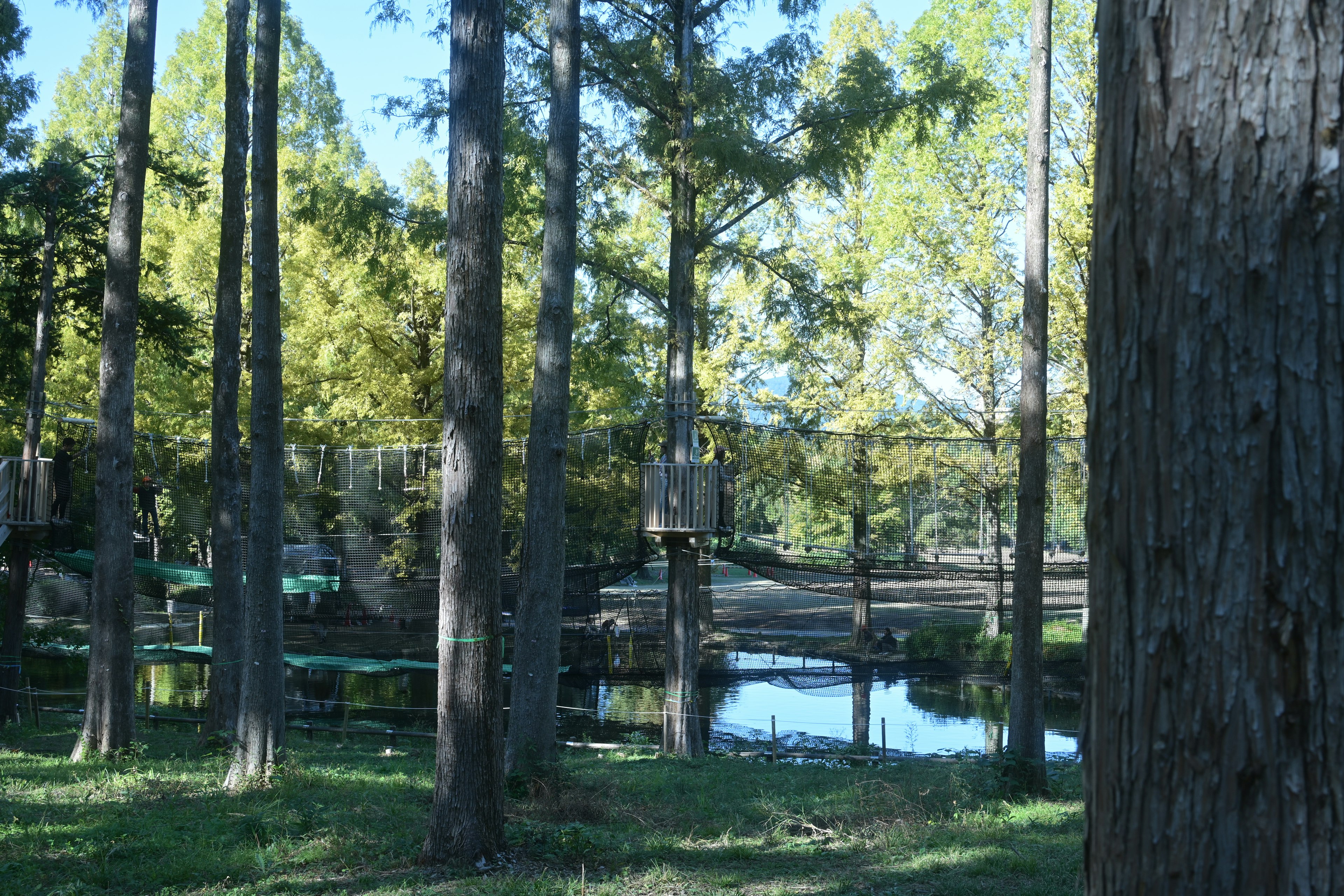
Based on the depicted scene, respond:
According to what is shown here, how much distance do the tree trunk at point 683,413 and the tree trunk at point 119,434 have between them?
577 cm

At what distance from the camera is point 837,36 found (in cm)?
2242

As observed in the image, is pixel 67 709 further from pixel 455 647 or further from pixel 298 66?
pixel 298 66

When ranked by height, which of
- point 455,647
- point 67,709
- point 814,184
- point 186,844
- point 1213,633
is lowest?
point 67,709

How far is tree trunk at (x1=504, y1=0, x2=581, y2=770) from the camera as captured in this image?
946 cm

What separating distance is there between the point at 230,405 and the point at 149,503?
6.46 m

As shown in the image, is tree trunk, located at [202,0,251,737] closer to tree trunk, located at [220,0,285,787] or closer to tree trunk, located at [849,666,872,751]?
tree trunk, located at [220,0,285,787]

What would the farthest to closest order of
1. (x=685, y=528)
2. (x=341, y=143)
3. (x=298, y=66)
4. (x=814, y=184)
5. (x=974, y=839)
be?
(x=341, y=143) < (x=298, y=66) < (x=814, y=184) < (x=685, y=528) < (x=974, y=839)

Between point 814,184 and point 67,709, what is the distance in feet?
41.0

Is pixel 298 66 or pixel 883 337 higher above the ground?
pixel 298 66

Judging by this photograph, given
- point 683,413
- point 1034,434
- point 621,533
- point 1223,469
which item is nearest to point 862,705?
point 621,533

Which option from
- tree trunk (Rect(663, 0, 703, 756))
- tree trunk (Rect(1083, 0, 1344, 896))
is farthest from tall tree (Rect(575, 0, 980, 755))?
tree trunk (Rect(1083, 0, 1344, 896))

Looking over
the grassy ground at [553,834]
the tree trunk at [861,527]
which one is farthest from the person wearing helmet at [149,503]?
the tree trunk at [861,527]

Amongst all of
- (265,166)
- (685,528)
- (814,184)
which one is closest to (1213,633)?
(265,166)

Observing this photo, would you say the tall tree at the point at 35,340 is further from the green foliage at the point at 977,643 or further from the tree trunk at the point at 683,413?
the green foliage at the point at 977,643
